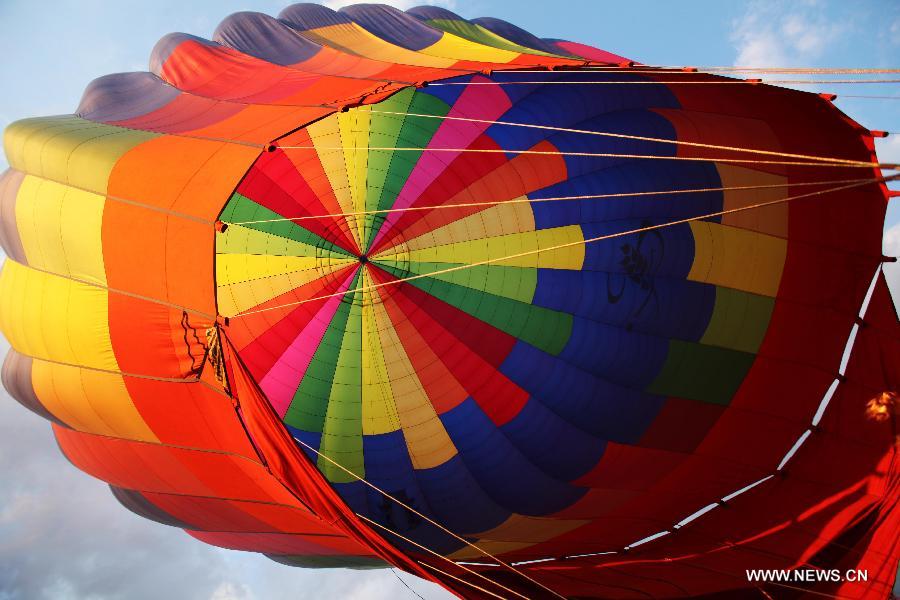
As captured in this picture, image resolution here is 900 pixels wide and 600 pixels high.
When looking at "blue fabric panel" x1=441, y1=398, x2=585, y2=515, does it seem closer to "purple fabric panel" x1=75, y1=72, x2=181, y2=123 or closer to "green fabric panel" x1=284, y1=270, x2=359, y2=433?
"green fabric panel" x1=284, y1=270, x2=359, y2=433

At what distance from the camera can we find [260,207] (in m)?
7.41

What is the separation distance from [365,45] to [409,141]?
50.4 inches

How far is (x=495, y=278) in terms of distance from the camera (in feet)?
25.8

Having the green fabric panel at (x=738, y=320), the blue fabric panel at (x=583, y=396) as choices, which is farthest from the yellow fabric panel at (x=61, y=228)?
the green fabric panel at (x=738, y=320)

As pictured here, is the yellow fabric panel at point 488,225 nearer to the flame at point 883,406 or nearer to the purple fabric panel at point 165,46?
the purple fabric panel at point 165,46

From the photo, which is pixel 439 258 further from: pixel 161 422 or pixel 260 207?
pixel 161 422

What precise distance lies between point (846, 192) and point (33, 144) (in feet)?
26.5

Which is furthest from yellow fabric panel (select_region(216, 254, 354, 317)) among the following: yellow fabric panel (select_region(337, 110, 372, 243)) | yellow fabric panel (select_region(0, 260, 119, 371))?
yellow fabric panel (select_region(0, 260, 119, 371))

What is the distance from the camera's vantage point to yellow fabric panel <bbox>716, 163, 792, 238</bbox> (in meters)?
8.42

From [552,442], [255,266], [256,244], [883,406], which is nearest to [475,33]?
[256,244]

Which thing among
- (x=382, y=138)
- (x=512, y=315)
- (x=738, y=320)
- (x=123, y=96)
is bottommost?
(x=123, y=96)

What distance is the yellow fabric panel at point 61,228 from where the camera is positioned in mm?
6309

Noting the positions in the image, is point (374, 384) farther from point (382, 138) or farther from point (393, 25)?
point (393, 25)

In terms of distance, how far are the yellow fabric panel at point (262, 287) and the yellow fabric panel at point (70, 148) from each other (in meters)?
1.32
